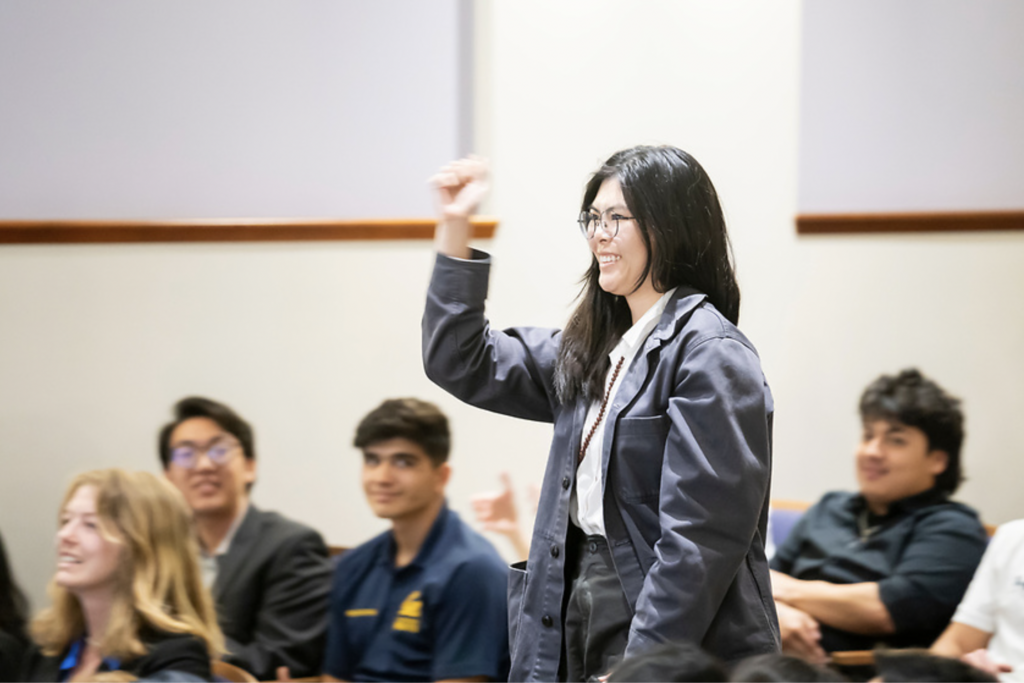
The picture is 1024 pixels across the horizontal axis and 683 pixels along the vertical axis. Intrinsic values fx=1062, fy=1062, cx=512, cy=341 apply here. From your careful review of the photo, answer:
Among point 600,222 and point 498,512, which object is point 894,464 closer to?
point 498,512

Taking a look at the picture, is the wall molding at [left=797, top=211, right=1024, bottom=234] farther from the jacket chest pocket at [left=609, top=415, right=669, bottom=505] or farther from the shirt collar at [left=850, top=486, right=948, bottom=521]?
the jacket chest pocket at [left=609, top=415, right=669, bottom=505]

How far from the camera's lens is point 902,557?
7.54ft

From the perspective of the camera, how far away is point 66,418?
262 cm

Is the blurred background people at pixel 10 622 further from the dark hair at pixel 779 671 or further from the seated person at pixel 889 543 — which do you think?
the dark hair at pixel 779 671

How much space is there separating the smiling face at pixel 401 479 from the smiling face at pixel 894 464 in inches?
37.2

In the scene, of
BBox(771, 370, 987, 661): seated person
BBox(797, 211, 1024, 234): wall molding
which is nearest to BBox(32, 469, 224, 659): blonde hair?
BBox(771, 370, 987, 661): seated person

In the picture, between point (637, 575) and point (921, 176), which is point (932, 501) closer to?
point (921, 176)

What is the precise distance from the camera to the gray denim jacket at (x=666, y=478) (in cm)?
120

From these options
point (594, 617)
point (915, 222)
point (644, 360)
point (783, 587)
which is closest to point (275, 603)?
point (783, 587)

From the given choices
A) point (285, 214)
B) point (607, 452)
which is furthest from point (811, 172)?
point (607, 452)

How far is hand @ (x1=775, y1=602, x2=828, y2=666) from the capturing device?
2.23 meters

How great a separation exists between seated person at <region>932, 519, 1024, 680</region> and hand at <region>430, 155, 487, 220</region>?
136cm

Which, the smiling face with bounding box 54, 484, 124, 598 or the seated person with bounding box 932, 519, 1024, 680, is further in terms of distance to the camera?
the seated person with bounding box 932, 519, 1024, 680

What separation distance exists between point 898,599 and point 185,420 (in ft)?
5.46
